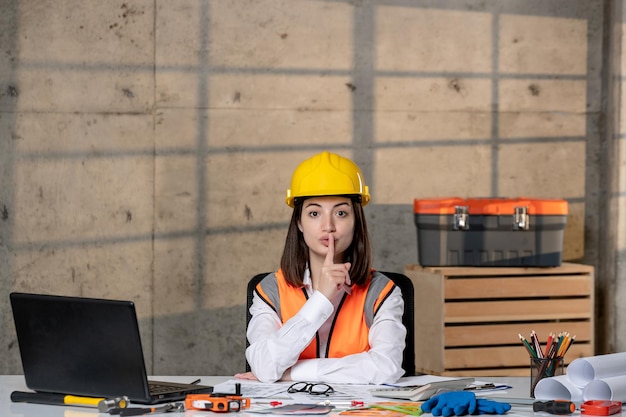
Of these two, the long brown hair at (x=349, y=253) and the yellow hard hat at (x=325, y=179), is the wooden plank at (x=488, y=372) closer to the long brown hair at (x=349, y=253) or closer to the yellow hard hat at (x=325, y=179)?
the long brown hair at (x=349, y=253)

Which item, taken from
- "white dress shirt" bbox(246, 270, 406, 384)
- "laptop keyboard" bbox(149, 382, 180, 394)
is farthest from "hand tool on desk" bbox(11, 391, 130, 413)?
"white dress shirt" bbox(246, 270, 406, 384)

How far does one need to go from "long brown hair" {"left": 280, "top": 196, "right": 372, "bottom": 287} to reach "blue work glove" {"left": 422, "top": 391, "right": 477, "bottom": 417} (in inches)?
30.3

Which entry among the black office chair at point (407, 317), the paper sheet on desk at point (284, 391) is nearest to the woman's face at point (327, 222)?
the black office chair at point (407, 317)

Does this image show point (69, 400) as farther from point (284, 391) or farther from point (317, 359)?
point (317, 359)

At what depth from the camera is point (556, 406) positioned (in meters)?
2.17

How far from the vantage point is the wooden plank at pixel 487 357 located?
4938 mm

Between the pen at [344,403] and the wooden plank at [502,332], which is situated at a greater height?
the pen at [344,403]

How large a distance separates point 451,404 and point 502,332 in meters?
2.97

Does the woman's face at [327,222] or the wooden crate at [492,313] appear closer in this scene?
the woman's face at [327,222]

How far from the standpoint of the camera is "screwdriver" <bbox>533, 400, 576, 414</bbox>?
7.11 feet

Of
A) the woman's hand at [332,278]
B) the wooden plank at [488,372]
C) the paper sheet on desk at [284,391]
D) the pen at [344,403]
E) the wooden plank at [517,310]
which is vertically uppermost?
the woman's hand at [332,278]

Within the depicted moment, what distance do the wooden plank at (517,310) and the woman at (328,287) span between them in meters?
2.04

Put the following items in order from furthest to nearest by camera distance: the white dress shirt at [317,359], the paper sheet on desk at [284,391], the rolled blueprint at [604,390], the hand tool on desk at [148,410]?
the white dress shirt at [317,359]
the paper sheet on desk at [284,391]
the rolled blueprint at [604,390]
the hand tool on desk at [148,410]

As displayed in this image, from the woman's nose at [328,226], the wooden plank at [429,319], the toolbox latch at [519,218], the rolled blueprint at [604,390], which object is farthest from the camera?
the toolbox latch at [519,218]
